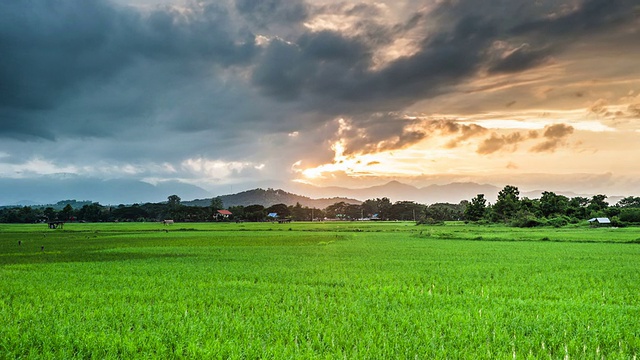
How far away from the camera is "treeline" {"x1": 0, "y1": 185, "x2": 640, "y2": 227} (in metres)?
75.8

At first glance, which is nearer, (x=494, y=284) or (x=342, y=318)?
(x=342, y=318)

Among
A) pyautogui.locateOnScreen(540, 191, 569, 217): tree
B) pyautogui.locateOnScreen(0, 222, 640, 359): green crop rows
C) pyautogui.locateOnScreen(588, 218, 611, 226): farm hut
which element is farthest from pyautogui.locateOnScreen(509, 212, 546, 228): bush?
pyautogui.locateOnScreen(0, 222, 640, 359): green crop rows

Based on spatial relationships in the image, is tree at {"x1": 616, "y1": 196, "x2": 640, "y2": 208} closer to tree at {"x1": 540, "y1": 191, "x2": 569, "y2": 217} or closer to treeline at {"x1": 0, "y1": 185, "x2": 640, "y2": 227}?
treeline at {"x1": 0, "y1": 185, "x2": 640, "y2": 227}

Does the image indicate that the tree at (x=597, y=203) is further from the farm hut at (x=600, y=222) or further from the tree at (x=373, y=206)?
the tree at (x=373, y=206)

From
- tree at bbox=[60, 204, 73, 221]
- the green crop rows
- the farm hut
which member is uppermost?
tree at bbox=[60, 204, 73, 221]

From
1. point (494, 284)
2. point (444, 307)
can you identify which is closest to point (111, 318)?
point (444, 307)

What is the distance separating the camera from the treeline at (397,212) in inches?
2985

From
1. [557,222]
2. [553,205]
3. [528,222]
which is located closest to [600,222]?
[557,222]

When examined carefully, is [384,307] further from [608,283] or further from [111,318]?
[608,283]

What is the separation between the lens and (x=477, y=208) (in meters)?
94.3

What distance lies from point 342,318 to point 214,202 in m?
139

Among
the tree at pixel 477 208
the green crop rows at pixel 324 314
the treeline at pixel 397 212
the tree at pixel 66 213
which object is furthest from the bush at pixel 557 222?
the tree at pixel 66 213

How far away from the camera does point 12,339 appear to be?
24.0 feet

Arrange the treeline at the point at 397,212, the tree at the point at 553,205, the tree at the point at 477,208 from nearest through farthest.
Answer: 1. the treeline at the point at 397,212
2. the tree at the point at 553,205
3. the tree at the point at 477,208
